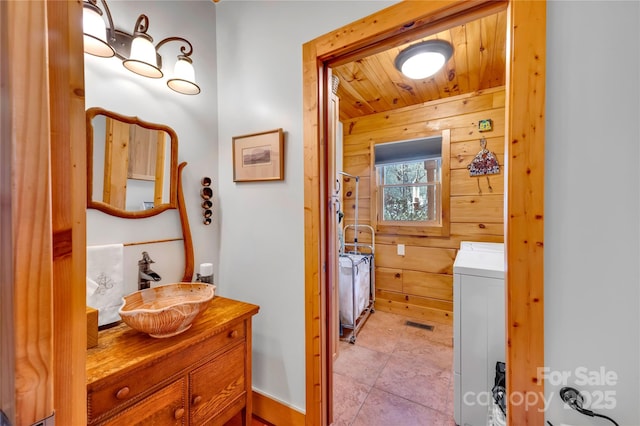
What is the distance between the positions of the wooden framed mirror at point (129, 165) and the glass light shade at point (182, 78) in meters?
0.24

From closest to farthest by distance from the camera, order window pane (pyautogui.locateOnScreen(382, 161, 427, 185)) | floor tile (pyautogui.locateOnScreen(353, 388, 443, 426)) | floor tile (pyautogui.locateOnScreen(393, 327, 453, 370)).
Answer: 1. floor tile (pyautogui.locateOnScreen(353, 388, 443, 426))
2. floor tile (pyautogui.locateOnScreen(393, 327, 453, 370))
3. window pane (pyautogui.locateOnScreen(382, 161, 427, 185))

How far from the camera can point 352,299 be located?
255 centimetres

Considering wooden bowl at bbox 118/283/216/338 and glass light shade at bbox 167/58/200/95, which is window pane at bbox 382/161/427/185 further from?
wooden bowl at bbox 118/283/216/338

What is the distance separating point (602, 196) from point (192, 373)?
5.58ft

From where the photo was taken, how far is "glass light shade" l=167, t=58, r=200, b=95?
1.42 meters

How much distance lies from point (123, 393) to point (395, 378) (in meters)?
1.81

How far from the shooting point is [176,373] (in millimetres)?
1057

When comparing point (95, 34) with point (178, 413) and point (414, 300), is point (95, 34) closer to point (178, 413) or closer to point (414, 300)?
point (178, 413)

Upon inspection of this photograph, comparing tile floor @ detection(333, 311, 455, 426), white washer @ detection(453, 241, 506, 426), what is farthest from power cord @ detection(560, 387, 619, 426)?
tile floor @ detection(333, 311, 455, 426)

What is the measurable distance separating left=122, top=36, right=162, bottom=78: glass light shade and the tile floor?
7.45ft

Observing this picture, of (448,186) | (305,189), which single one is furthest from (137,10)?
(448,186)

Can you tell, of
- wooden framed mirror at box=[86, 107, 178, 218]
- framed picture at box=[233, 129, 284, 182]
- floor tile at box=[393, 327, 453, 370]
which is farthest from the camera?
floor tile at box=[393, 327, 453, 370]

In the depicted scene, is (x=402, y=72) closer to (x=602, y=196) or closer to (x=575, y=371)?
(x=602, y=196)

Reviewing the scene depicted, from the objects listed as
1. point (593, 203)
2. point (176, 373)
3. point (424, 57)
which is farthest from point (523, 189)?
point (176, 373)
